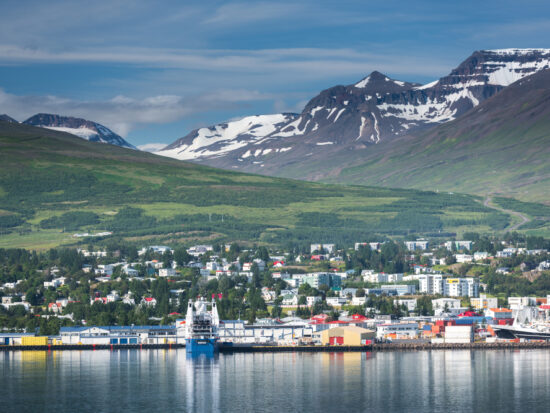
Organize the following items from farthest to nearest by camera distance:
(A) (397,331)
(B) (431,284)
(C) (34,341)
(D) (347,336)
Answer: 1. (B) (431,284)
2. (A) (397,331)
3. (C) (34,341)
4. (D) (347,336)

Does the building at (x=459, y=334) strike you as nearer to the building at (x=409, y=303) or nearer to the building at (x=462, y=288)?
the building at (x=409, y=303)

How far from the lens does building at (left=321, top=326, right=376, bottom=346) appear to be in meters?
105

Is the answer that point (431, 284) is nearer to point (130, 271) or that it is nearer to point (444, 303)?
point (444, 303)

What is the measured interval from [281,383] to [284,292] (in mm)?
71194

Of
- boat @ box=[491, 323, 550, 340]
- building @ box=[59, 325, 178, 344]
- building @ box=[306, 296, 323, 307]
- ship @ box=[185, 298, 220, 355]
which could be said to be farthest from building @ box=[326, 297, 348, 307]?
ship @ box=[185, 298, 220, 355]

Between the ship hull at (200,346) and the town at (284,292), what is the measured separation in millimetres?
7934

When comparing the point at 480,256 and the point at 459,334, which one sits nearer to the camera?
the point at 459,334

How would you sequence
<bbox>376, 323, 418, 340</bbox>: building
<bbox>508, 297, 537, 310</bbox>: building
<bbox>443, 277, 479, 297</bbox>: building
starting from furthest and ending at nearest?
<bbox>443, 277, 479, 297</bbox>: building → <bbox>508, 297, 537, 310</bbox>: building → <bbox>376, 323, 418, 340</bbox>: building

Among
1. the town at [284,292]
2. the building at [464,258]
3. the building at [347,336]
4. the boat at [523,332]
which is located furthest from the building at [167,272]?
the boat at [523,332]

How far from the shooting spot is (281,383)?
73.6m

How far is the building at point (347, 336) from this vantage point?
344ft

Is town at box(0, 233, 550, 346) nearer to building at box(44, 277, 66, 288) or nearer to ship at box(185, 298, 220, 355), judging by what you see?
building at box(44, 277, 66, 288)

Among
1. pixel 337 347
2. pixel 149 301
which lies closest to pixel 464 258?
pixel 149 301

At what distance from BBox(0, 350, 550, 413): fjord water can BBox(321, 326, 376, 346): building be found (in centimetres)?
721
